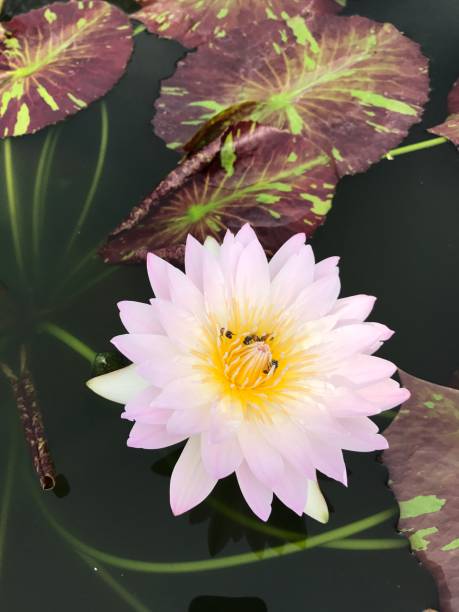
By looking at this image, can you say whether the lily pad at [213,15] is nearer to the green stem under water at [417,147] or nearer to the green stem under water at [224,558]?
the green stem under water at [417,147]

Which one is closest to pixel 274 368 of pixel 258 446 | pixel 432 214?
pixel 258 446

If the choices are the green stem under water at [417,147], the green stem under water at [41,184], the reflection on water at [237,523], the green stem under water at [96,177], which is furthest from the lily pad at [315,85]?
the reflection on water at [237,523]

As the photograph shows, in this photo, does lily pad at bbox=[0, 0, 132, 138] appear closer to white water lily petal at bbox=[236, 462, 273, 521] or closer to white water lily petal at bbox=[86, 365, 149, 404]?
white water lily petal at bbox=[86, 365, 149, 404]

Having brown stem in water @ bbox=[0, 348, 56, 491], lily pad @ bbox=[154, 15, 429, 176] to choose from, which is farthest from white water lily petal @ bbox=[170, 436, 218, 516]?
→ lily pad @ bbox=[154, 15, 429, 176]

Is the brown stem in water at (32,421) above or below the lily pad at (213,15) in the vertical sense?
below

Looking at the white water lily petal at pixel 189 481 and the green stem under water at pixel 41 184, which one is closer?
the white water lily petal at pixel 189 481

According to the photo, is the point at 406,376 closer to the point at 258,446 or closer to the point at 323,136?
the point at 258,446
